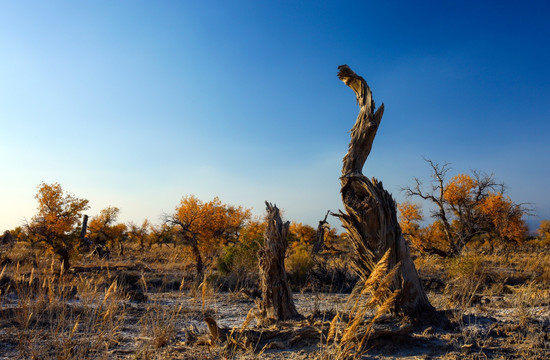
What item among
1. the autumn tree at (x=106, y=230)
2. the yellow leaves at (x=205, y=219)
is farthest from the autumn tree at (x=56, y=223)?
the autumn tree at (x=106, y=230)

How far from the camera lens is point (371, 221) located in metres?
4.91

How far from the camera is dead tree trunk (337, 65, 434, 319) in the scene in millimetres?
4871

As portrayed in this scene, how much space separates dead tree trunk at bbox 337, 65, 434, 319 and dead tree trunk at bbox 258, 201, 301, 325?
1.27 metres

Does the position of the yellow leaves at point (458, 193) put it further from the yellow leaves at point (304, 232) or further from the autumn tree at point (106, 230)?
the autumn tree at point (106, 230)

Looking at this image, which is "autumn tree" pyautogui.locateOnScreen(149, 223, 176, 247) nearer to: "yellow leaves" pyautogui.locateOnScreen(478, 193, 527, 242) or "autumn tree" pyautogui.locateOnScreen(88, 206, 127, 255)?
"autumn tree" pyautogui.locateOnScreen(88, 206, 127, 255)

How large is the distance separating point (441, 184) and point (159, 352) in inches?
869

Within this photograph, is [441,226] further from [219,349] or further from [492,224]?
[219,349]

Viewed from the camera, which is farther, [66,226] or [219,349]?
[66,226]

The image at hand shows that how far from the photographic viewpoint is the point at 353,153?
5.31 m

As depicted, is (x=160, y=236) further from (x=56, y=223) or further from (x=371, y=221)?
(x=371, y=221)

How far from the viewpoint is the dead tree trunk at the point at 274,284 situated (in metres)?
5.68

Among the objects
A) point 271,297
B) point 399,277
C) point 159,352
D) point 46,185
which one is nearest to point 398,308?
point 399,277

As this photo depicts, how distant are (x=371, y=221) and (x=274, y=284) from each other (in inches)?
77.0

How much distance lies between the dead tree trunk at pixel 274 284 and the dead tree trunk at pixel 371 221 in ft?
4.18
